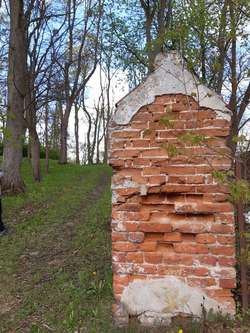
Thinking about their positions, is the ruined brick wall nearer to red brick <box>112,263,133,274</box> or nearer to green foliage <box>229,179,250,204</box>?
red brick <box>112,263,133,274</box>

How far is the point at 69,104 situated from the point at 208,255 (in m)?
16.9

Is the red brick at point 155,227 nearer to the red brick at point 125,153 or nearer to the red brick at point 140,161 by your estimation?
the red brick at point 140,161

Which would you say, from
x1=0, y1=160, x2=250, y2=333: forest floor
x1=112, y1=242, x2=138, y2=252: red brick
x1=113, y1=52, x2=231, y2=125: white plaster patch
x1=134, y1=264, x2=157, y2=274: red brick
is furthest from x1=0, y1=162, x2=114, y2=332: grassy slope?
x1=113, y1=52, x2=231, y2=125: white plaster patch

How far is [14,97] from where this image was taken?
12.5 meters

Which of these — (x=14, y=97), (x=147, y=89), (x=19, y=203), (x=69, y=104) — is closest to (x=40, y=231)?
(x=19, y=203)

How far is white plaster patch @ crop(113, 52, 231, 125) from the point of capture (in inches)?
159

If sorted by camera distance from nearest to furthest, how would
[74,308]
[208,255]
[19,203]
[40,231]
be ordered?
[208,255] → [74,308] → [40,231] → [19,203]

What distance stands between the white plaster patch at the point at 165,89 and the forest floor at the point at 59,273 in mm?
2042

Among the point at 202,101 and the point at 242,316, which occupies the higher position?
the point at 202,101

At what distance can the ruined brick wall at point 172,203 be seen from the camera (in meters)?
3.96

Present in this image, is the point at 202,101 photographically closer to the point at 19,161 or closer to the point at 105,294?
the point at 105,294

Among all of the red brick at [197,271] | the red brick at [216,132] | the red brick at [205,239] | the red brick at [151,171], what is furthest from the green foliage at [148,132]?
the red brick at [197,271]

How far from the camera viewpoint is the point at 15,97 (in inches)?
494

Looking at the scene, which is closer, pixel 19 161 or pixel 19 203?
pixel 19 203
